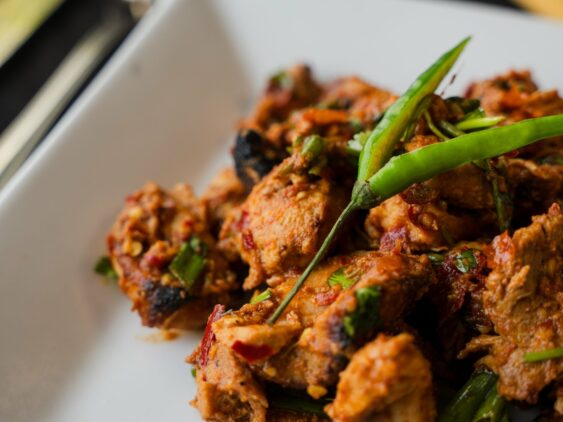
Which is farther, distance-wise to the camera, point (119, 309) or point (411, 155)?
point (119, 309)

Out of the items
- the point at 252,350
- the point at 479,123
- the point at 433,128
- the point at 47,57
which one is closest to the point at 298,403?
the point at 252,350

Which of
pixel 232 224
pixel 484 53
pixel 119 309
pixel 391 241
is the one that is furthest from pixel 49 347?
pixel 484 53

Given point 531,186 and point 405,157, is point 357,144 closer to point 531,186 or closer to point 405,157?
point 405,157

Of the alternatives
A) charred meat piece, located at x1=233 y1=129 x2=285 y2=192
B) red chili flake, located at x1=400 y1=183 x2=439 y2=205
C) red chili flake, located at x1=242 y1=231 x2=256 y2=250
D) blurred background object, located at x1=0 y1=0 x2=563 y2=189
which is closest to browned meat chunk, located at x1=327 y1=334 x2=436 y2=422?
red chili flake, located at x1=400 y1=183 x2=439 y2=205

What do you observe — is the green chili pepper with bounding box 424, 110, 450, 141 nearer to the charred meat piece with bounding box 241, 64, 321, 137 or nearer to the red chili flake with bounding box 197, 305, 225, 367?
the red chili flake with bounding box 197, 305, 225, 367

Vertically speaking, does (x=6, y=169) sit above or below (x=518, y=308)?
above

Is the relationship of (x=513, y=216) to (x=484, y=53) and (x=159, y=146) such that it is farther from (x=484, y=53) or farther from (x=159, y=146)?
(x=159, y=146)
